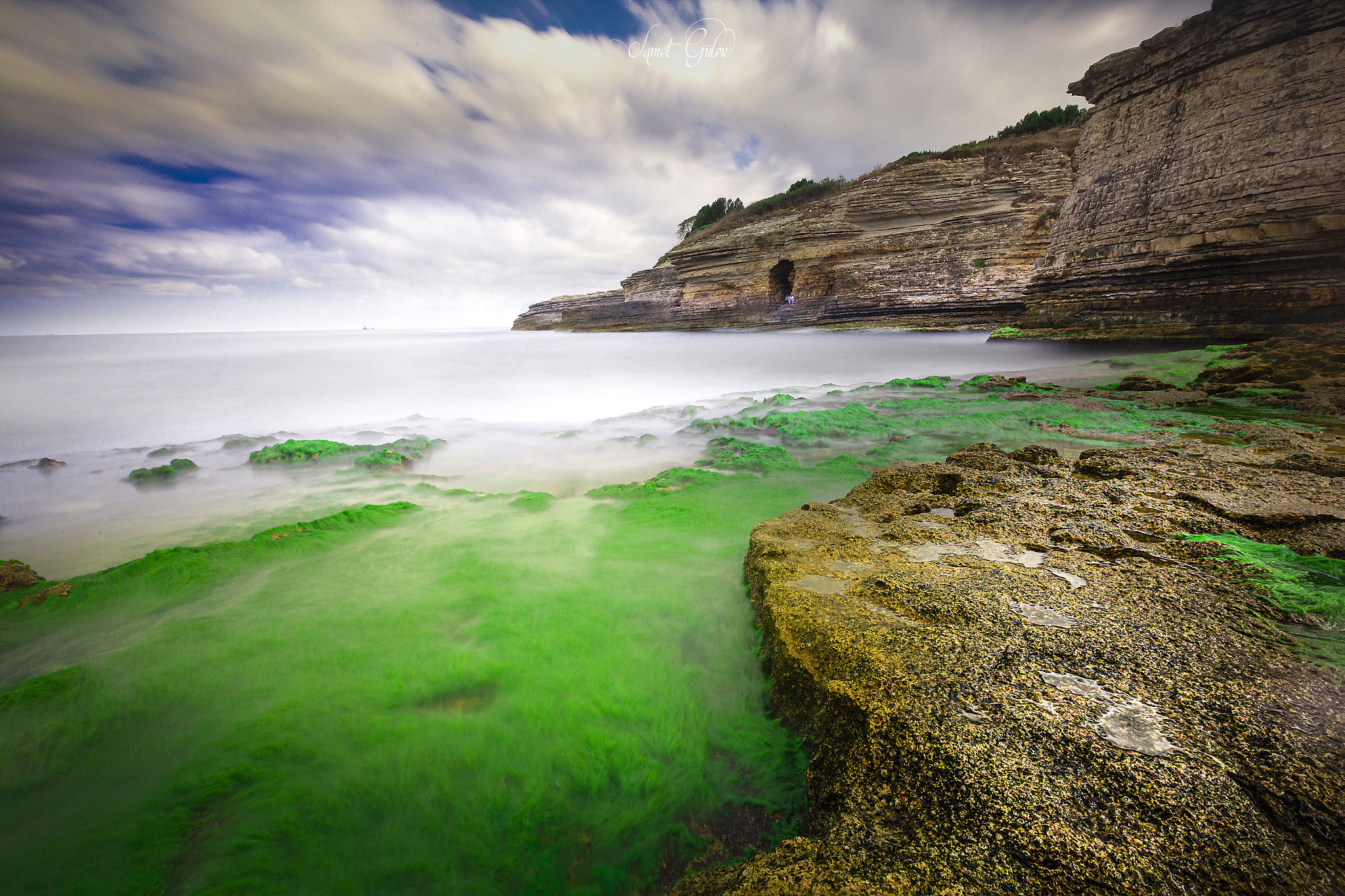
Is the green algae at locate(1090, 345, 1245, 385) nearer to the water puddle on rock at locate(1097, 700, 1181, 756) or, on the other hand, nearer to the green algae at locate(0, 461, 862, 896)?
the water puddle on rock at locate(1097, 700, 1181, 756)

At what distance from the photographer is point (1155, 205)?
46.3 feet

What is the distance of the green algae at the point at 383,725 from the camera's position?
128cm

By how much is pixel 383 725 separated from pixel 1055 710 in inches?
82.6

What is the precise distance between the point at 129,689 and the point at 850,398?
869cm

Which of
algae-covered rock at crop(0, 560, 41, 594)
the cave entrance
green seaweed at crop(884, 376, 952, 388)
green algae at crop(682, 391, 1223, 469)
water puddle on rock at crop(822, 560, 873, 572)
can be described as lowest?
green seaweed at crop(884, 376, 952, 388)

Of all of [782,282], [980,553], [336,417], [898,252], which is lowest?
[336,417]

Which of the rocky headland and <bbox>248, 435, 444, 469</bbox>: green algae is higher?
the rocky headland

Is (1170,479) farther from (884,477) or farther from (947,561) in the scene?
(947,561)

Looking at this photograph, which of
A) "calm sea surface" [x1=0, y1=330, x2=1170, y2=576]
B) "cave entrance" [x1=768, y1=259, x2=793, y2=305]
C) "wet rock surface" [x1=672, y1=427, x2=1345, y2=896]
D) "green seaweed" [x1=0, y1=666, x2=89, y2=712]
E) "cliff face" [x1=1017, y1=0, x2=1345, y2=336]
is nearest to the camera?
"wet rock surface" [x1=672, y1=427, x2=1345, y2=896]

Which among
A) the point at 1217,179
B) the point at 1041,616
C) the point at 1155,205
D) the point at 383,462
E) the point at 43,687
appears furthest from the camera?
the point at 1155,205

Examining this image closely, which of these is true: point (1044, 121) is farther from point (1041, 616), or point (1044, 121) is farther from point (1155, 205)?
point (1041, 616)

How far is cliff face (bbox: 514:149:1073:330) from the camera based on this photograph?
22.4m

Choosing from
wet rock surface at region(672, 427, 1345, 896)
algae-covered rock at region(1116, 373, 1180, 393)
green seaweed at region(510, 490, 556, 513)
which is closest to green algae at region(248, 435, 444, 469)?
green seaweed at region(510, 490, 556, 513)

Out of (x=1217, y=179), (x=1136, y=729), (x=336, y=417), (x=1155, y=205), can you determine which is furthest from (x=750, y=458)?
(x=1155, y=205)
